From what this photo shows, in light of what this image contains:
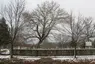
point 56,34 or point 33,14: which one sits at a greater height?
point 33,14

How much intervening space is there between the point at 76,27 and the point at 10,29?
14300 millimetres

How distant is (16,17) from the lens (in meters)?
27.9

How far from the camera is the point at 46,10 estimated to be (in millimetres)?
44031

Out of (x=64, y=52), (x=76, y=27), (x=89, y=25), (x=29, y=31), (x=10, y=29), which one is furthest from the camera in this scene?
(x=89, y=25)

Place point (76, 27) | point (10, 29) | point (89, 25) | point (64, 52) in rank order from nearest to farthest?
point (10, 29), point (64, 52), point (76, 27), point (89, 25)

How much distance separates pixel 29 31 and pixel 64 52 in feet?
41.9

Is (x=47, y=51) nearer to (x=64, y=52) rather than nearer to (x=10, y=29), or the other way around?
(x=64, y=52)

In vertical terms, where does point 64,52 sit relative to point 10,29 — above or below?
below

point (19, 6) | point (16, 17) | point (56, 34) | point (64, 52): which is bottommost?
point (64, 52)

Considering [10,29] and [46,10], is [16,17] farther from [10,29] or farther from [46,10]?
[46,10]

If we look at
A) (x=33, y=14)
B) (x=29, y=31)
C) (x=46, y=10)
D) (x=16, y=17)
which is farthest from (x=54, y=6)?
(x=16, y=17)

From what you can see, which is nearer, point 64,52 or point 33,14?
point 64,52

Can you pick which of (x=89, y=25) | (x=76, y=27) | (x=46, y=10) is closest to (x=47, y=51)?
(x=76, y=27)

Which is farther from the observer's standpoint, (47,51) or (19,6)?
(47,51)
